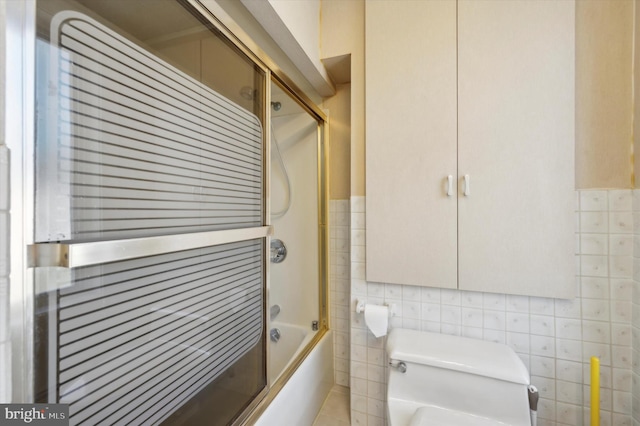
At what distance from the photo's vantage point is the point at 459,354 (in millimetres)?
1220

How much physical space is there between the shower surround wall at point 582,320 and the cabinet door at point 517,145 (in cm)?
10

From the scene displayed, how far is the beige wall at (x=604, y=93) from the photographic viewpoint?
46.2 inches

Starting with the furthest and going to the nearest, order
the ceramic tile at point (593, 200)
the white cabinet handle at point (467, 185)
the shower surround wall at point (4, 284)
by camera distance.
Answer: the white cabinet handle at point (467, 185), the ceramic tile at point (593, 200), the shower surround wall at point (4, 284)

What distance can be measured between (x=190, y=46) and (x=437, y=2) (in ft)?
4.25

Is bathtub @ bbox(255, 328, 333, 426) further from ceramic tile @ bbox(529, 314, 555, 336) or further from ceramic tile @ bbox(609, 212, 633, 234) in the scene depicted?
ceramic tile @ bbox(609, 212, 633, 234)

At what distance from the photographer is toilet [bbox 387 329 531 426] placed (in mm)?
1097

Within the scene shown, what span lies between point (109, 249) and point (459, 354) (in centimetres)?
140

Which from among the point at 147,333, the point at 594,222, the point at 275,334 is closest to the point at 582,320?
the point at 594,222

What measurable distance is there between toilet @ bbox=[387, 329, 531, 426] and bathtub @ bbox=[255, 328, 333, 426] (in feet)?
1.45

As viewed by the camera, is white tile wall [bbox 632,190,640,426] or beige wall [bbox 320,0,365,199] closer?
white tile wall [bbox 632,190,640,426]

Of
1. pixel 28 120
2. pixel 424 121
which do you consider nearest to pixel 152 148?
pixel 28 120

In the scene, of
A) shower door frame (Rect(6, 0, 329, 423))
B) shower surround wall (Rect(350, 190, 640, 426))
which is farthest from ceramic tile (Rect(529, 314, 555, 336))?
shower door frame (Rect(6, 0, 329, 423))

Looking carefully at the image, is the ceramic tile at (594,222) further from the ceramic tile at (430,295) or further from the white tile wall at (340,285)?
the white tile wall at (340,285)

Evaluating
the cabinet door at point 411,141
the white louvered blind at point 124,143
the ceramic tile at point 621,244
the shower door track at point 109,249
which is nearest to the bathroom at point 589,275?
the ceramic tile at point 621,244
